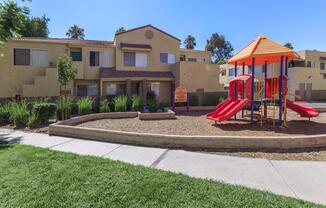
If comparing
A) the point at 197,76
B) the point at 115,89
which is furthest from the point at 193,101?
the point at 115,89

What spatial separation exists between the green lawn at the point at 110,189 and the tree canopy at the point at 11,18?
20.1ft

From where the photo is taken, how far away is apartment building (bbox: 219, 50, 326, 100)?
104 ft

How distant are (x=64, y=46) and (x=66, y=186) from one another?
1967cm

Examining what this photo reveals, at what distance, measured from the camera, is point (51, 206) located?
11.6 feet

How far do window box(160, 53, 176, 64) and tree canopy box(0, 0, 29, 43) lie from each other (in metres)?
15.9

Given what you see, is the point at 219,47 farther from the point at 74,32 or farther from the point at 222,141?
the point at 222,141

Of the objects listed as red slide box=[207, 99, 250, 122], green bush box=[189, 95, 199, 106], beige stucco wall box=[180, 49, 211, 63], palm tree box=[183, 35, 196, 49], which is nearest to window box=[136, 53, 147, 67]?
beige stucco wall box=[180, 49, 211, 63]

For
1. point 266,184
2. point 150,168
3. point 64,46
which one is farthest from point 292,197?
point 64,46

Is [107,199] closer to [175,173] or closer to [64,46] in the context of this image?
[175,173]

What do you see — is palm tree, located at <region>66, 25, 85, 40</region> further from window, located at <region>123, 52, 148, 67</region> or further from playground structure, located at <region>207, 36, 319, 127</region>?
playground structure, located at <region>207, 36, 319, 127</region>

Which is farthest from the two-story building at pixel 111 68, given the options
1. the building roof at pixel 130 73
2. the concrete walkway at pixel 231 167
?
the concrete walkway at pixel 231 167

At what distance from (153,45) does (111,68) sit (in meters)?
5.23

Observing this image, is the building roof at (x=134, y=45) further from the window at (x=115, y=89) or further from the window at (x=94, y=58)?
the window at (x=115, y=89)

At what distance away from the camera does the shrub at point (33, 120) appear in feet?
34.2
